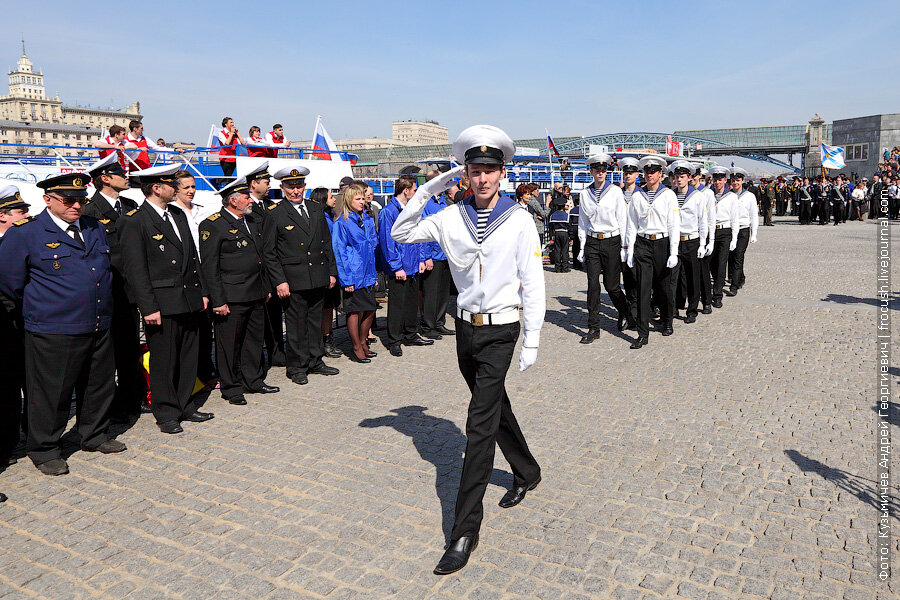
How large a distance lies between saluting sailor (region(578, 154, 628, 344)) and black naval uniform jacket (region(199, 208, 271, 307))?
14.3ft

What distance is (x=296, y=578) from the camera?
133 inches

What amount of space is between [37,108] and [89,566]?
173479 millimetres

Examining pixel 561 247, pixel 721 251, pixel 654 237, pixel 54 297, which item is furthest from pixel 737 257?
pixel 54 297

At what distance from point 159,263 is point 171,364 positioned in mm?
913

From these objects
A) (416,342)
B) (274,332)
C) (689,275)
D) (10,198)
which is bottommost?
(416,342)

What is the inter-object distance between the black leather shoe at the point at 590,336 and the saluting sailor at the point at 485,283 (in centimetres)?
480

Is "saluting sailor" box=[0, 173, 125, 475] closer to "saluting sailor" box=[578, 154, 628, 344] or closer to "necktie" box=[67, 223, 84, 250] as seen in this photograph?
"necktie" box=[67, 223, 84, 250]

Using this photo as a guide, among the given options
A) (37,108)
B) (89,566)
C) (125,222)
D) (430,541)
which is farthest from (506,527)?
(37,108)

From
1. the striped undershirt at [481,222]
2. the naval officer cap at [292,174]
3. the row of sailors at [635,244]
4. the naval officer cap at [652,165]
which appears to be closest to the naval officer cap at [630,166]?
the row of sailors at [635,244]

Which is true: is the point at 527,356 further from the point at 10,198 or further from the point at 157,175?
the point at 10,198

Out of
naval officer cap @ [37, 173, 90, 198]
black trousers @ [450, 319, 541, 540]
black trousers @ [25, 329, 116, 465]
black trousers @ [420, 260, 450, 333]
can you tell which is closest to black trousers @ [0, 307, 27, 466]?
black trousers @ [25, 329, 116, 465]

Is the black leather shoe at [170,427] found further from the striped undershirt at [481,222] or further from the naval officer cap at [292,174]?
the striped undershirt at [481,222]

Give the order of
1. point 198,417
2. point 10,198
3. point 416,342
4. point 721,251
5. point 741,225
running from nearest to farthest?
point 10,198 → point 198,417 → point 416,342 → point 721,251 → point 741,225

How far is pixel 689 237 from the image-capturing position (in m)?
9.95
